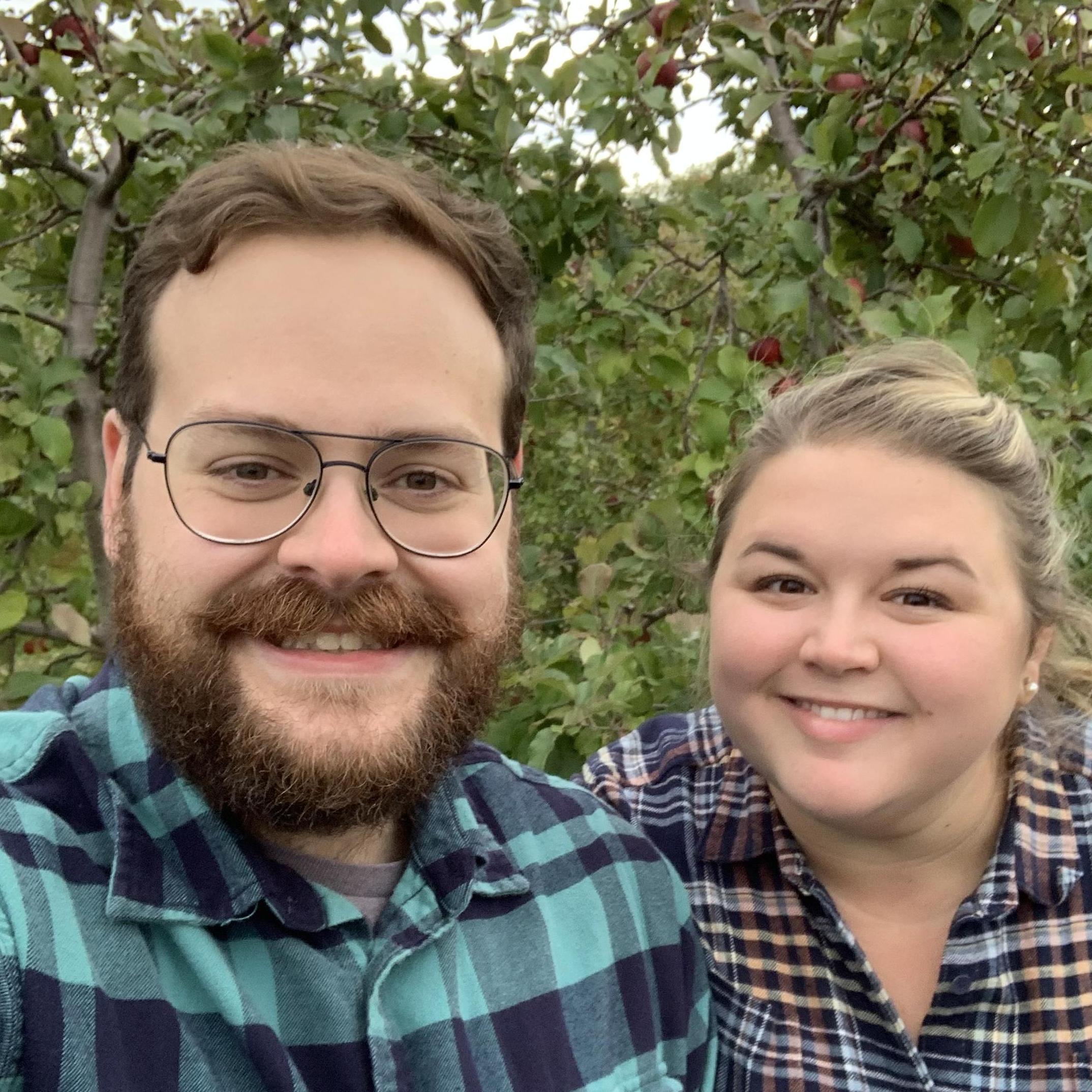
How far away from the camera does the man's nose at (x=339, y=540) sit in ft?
3.62

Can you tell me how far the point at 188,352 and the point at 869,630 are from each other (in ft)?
2.93

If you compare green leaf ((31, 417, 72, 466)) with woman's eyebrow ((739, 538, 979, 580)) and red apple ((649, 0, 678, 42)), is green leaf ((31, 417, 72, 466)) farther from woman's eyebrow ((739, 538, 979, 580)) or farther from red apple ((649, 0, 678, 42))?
red apple ((649, 0, 678, 42))

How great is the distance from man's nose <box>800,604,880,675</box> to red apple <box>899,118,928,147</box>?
1148 millimetres

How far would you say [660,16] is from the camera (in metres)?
2.18

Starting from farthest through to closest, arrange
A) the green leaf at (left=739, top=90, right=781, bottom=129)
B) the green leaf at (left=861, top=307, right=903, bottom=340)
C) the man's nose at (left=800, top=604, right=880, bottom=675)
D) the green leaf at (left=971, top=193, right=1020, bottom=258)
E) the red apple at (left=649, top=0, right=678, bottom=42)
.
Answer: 1. the red apple at (left=649, top=0, right=678, bottom=42)
2. the green leaf at (left=739, top=90, right=781, bottom=129)
3. the green leaf at (left=971, top=193, right=1020, bottom=258)
4. the green leaf at (left=861, top=307, right=903, bottom=340)
5. the man's nose at (left=800, top=604, right=880, bottom=675)

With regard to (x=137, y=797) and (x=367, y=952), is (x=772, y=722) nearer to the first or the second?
(x=367, y=952)

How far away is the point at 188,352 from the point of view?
46.8 inches

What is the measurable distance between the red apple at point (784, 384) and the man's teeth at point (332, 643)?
0.99 m

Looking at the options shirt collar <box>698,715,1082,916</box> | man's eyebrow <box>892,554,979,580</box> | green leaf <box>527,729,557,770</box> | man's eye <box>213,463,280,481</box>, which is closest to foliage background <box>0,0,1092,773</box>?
green leaf <box>527,729,557,770</box>

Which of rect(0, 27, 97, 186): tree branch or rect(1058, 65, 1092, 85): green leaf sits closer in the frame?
rect(1058, 65, 1092, 85): green leaf

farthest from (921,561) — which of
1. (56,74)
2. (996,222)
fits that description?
(56,74)

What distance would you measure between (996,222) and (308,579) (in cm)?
144

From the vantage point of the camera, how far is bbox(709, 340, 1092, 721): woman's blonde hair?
1433mm

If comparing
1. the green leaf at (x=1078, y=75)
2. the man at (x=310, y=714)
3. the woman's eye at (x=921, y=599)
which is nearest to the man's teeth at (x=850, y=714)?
the woman's eye at (x=921, y=599)
